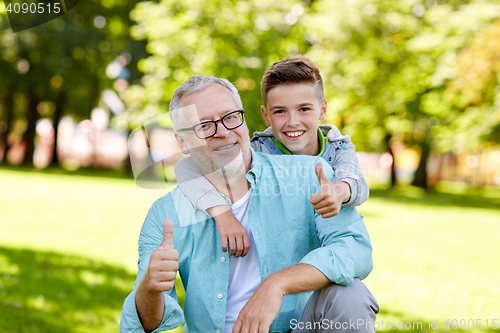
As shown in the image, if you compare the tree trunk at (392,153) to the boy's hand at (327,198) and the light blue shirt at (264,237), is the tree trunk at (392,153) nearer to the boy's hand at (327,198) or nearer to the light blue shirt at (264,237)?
the light blue shirt at (264,237)

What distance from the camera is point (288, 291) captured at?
1.99 metres

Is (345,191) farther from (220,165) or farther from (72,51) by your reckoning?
(72,51)

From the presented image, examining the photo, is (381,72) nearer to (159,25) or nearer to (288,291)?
(159,25)

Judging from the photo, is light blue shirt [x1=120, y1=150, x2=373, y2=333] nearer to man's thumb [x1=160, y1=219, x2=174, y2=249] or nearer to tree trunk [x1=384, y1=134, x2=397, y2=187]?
man's thumb [x1=160, y1=219, x2=174, y2=249]

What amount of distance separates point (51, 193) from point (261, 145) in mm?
12853

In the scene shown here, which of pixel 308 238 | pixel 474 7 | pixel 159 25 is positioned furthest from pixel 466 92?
pixel 308 238

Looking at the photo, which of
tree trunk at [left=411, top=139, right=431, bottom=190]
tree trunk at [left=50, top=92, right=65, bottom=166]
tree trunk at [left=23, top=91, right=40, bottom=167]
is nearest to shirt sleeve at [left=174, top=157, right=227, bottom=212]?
tree trunk at [left=411, top=139, right=431, bottom=190]

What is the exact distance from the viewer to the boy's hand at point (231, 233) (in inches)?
84.9

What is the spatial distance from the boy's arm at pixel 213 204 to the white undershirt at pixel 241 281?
0.09 metres

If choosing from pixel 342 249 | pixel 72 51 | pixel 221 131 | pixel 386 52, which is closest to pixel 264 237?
pixel 342 249

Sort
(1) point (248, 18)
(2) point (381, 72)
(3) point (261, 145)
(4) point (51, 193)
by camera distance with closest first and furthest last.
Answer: (3) point (261, 145), (1) point (248, 18), (4) point (51, 193), (2) point (381, 72)

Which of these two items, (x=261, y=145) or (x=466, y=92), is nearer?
(x=261, y=145)

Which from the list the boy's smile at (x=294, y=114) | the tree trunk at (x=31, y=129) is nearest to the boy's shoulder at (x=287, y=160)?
the boy's smile at (x=294, y=114)

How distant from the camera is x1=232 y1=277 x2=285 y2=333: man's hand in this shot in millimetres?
1901
